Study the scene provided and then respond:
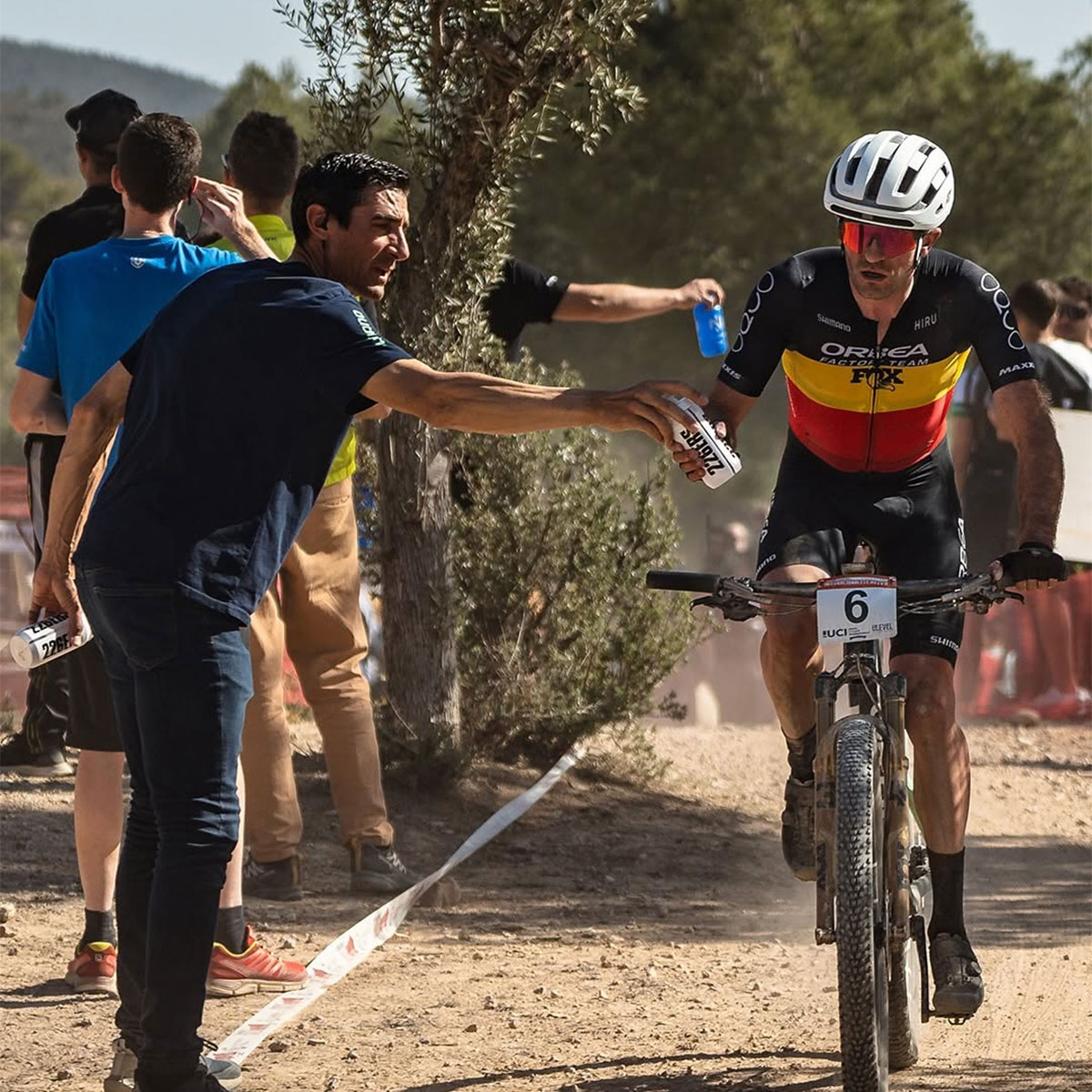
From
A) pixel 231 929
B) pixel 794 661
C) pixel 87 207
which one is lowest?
pixel 231 929

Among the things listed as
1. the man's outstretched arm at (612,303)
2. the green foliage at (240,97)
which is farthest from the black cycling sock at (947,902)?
the green foliage at (240,97)

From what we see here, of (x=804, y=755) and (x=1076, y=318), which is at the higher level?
(x=1076, y=318)

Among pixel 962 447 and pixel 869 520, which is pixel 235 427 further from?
pixel 962 447

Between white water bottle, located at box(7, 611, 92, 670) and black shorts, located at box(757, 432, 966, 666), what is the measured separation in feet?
5.78

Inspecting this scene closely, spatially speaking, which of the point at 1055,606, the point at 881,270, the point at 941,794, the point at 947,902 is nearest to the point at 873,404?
the point at 881,270

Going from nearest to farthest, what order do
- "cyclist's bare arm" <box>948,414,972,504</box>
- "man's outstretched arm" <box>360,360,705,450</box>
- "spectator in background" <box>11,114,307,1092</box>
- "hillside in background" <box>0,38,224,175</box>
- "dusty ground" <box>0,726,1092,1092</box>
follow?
"man's outstretched arm" <box>360,360,705,450</box>, "dusty ground" <box>0,726,1092,1092</box>, "spectator in background" <box>11,114,307,1092</box>, "cyclist's bare arm" <box>948,414,972,504</box>, "hillside in background" <box>0,38,224,175</box>

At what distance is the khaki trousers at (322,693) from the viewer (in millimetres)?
6125

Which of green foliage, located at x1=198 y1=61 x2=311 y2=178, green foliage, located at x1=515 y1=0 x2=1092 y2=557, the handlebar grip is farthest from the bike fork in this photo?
green foliage, located at x1=198 y1=61 x2=311 y2=178

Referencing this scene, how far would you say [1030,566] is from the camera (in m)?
4.20

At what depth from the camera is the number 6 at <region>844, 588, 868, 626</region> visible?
417 centimetres

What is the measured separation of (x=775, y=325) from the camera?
195 inches

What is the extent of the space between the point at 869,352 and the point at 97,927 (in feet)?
8.69

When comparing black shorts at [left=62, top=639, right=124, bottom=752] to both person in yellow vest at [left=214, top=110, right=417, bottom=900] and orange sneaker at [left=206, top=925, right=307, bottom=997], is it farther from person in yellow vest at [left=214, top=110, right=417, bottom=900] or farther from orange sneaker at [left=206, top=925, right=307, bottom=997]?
person in yellow vest at [left=214, top=110, right=417, bottom=900]

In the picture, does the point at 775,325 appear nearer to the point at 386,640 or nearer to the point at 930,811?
the point at 930,811
